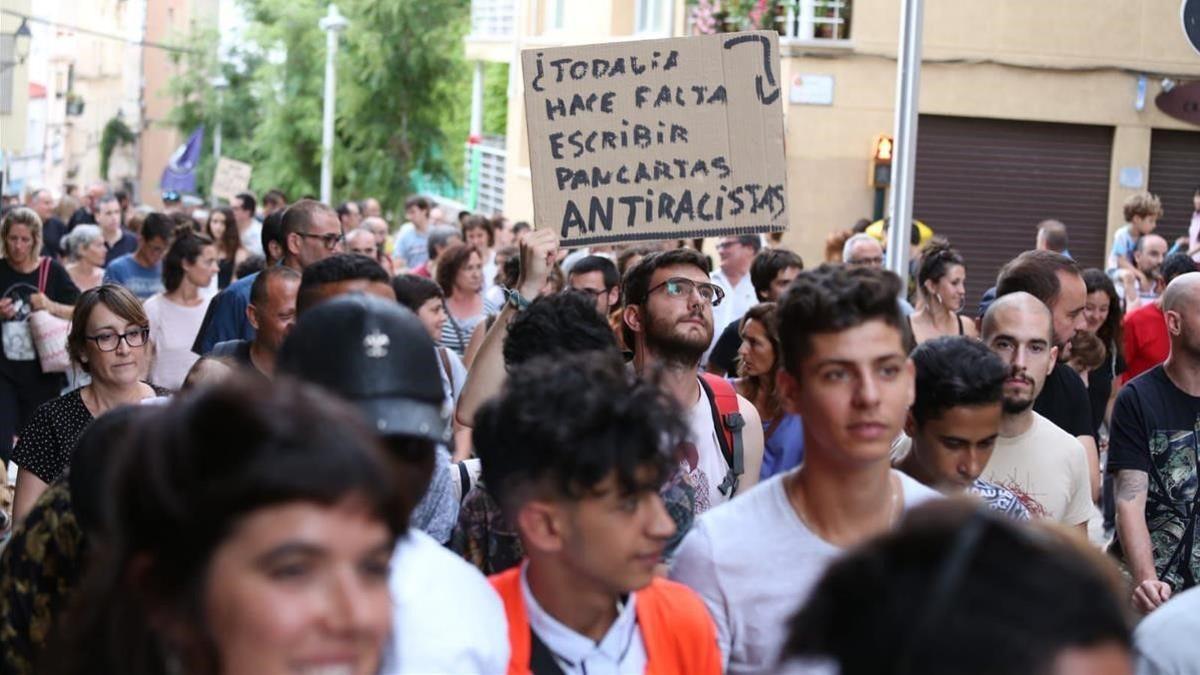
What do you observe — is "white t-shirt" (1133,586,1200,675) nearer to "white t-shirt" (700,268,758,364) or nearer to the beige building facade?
"white t-shirt" (700,268,758,364)

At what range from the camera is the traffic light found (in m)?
23.8

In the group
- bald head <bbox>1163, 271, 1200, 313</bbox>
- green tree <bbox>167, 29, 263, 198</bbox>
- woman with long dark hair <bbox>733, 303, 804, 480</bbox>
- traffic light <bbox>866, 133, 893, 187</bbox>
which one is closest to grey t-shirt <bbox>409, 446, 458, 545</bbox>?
woman with long dark hair <bbox>733, 303, 804, 480</bbox>

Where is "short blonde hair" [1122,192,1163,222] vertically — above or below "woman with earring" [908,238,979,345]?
above

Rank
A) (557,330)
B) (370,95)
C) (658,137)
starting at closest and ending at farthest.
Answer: (557,330), (658,137), (370,95)

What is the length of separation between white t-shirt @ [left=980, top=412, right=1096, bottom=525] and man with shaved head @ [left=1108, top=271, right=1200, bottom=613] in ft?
2.18

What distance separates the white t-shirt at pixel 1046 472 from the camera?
19.4ft

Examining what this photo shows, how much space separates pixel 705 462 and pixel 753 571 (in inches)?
79.4

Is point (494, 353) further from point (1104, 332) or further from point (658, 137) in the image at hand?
point (1104, 332)

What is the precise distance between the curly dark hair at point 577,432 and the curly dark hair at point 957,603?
144cm

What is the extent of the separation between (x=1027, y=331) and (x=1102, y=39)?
18.1 metres

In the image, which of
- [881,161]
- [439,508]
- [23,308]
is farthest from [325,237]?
[881,161]

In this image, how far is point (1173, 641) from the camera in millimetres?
3676

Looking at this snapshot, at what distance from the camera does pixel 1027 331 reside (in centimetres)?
665

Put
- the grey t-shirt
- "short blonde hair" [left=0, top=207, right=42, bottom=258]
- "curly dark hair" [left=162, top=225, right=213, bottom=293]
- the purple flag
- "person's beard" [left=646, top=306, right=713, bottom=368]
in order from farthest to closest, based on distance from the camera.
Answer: the purple flag < "short blonde hair" [left=0, top=207, right=42, bottom=258] < "curly dark hair" [left=162, top=225, right=213, bottom=293] < "person's beard" [left=646, top=306, right=713, bottom=368] < the grey t-shirt
